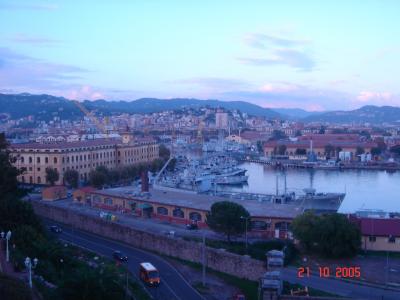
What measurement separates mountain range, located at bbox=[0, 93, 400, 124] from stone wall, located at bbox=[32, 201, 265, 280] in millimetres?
35592

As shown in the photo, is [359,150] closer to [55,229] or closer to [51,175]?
[51,175]

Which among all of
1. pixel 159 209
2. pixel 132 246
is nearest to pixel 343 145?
pixel 159 209

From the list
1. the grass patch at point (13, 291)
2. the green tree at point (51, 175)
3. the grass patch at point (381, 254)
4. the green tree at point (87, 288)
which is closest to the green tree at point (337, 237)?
the grass patch at point (381, 254)

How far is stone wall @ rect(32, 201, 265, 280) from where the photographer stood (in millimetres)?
4541

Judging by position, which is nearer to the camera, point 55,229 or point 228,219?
point 228,219

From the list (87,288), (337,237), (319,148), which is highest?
(87,288)

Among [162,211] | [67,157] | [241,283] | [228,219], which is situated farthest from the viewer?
[67,157]

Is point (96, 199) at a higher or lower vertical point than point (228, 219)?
lower

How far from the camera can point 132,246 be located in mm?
5770

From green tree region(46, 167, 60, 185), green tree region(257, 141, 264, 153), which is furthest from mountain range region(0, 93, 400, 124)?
green tree region(46, 167, 60, 185)

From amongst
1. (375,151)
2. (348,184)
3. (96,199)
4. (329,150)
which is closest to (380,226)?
(96,199)

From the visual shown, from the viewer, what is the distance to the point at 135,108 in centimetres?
6669

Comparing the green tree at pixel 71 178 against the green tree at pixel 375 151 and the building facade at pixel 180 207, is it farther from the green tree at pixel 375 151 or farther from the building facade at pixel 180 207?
the green tree at pixel 375 151

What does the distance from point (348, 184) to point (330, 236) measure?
9.33 metres
